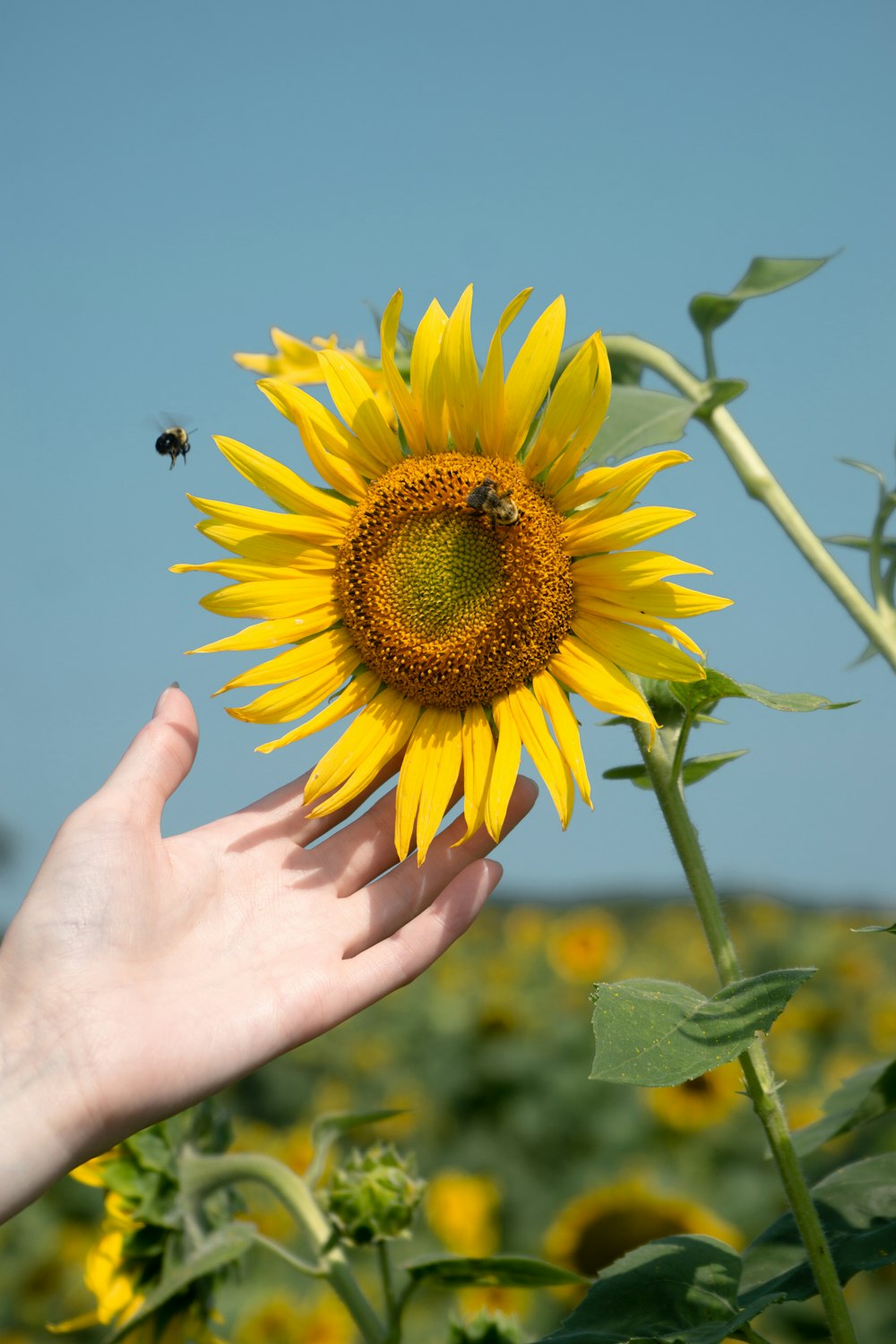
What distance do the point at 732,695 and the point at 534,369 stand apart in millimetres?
609

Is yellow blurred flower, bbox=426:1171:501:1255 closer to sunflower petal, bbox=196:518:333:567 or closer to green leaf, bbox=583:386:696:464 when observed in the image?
sunflower petal, bbox=196:518:333:567

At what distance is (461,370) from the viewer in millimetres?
2113

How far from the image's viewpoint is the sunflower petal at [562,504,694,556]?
200 cm

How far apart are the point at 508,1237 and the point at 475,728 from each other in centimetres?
340

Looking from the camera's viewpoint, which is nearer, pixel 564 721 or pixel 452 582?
pixel 564 721

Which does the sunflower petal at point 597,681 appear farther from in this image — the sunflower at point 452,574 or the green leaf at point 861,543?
the green leaf at point 861,543

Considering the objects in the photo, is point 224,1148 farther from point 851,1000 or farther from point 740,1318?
point 851,1000

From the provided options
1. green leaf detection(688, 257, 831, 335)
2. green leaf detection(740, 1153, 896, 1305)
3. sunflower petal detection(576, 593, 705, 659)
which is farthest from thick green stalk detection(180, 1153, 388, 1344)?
green leaf detection(688, 257, 831, 335)

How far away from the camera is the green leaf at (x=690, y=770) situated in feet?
6.98

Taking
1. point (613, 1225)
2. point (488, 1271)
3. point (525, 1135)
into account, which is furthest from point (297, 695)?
point (525, 1135)

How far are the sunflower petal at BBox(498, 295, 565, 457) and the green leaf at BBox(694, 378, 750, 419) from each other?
49 cm

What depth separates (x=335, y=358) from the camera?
2.26 metres

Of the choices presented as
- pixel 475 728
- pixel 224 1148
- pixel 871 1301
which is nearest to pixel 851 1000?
pixel 871 1301

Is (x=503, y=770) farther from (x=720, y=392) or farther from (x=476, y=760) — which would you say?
(x=720, y=392)
